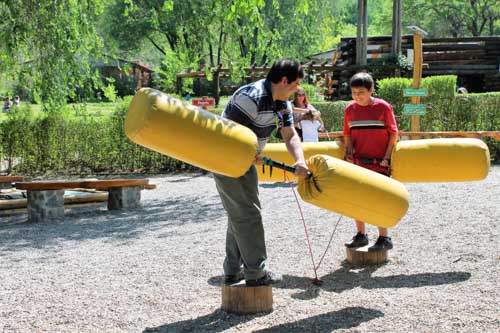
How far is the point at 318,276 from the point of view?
5.68m

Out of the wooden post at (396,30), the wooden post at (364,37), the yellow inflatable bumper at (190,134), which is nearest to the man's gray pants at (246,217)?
the yellow inflatable bumper at (190,134)

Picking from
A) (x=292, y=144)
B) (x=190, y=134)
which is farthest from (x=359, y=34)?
(x=190, y=134)

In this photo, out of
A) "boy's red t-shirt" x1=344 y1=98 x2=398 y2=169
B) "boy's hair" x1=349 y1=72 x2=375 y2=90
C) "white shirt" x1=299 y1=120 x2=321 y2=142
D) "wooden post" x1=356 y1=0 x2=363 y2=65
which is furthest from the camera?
"wooden post" x1=356 y1=0 x2=363 y2=65

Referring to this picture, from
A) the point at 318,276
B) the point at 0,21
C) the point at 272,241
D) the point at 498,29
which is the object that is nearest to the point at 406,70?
the point at 0,21

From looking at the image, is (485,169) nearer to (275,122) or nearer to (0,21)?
(275,122)

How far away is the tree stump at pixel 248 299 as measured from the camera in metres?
4.62

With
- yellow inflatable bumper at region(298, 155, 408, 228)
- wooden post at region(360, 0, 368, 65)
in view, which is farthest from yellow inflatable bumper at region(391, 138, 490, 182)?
wooden post at region(360, 0, 368, 65)

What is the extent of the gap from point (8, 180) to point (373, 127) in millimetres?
7319

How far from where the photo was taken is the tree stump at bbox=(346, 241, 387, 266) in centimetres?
595

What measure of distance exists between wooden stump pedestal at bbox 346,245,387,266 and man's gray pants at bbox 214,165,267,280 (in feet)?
5.00

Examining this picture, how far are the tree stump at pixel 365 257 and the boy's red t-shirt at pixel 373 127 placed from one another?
0.81 m

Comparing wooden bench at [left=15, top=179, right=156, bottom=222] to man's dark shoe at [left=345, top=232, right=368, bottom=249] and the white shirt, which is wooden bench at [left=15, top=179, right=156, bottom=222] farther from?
man's dark shoe at [left=345, top=232, right=368, bottom=249]

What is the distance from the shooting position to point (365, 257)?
5.95m

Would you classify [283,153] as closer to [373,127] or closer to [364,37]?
[373,127]
